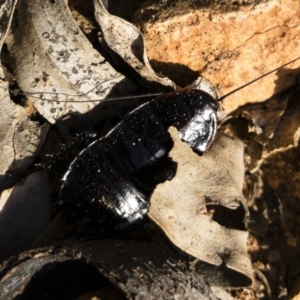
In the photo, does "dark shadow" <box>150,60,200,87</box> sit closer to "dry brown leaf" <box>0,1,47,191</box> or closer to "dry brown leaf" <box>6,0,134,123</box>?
"dry brown leaf" <box>6,0,134,123</box>

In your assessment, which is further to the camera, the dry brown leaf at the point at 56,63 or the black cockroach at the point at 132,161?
the black cockroach at the point at 132,161

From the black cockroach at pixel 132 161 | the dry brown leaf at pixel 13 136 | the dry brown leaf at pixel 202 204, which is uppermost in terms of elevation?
the dry brown leaf at pixel 13 136

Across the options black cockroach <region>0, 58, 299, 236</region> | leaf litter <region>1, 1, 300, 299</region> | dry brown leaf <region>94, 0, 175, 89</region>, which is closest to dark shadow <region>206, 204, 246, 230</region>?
leaf litter <region>1, 1, 300, 299</region>

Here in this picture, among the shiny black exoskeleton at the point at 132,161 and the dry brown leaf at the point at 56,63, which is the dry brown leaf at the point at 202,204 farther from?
the dry brown leaf at the point at 56,63

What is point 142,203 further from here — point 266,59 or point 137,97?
point 266,59

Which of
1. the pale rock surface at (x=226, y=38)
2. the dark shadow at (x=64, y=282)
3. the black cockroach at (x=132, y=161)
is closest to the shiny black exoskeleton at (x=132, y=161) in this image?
the black cockroach at (x=132, y=161)

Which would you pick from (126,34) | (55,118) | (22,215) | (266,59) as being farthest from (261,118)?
(22,215)

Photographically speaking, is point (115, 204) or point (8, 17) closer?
point (8, 17)

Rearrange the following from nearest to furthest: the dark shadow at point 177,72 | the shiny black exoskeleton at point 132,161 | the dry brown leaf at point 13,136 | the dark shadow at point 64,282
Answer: the dark shadow at point 64,282 < the dry brown leaf at point 13,136 < the shiny black exoskeleton at point 132,161 < the dark shadow at point 177,72
